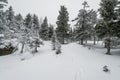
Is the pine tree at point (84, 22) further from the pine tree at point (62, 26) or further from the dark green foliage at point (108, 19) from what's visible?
the dark green foliage at point (108, 19)

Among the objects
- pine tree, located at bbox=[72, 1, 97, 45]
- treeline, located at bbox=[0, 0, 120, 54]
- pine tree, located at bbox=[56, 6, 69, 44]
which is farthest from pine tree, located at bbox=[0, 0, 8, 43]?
pine tree, located at bbox=[56, 6, 69, 44]

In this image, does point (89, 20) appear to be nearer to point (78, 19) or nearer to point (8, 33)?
point (78, 19)

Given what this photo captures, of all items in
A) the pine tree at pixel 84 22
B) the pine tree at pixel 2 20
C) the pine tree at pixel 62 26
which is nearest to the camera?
the pine tree at pixel 2 20

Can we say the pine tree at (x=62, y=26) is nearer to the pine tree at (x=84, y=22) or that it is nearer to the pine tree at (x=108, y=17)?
the pine tree at (x=84, y=22)

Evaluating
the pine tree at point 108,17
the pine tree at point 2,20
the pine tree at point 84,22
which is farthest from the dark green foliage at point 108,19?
the pine tree at point 2,20

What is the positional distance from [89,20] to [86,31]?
3.33 m

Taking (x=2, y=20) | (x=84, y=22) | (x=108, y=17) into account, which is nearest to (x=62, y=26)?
(x=84, y=22)

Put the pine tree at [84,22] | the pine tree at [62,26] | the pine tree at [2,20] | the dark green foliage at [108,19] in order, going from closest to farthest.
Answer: the pine tree at [2,20]
the dark green foliage at [108,19]
the pine tree at [84,22]
the pine tree at [62,26]

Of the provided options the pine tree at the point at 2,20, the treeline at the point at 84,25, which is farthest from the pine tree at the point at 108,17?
the pine tree at the point at 2,20

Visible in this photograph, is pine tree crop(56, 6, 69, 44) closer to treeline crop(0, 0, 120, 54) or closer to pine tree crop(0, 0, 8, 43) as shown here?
treeline crop(0, 0, 120, 54)

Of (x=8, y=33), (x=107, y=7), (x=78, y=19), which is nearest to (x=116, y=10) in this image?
(x=107, y=7)

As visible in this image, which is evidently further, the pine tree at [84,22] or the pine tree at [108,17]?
the pine tree at [84,22]

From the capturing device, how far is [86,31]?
2492 cm

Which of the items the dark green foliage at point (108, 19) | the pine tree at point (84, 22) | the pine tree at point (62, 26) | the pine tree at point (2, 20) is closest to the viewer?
the pine tree at point (2, 20)
